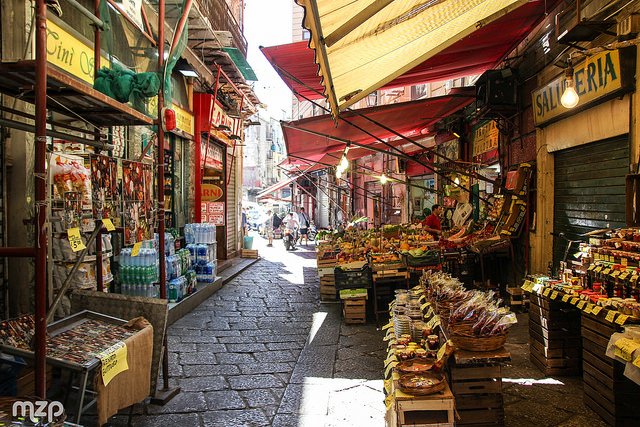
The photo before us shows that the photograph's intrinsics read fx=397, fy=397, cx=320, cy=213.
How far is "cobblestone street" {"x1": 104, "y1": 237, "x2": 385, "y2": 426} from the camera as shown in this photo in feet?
12.8

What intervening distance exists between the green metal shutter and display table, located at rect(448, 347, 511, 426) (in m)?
3.32

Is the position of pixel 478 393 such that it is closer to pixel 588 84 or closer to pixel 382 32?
pixel 382 32

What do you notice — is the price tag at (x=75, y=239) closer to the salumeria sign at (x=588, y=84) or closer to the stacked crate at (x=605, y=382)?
the stacked crate at (x=605, y=382)

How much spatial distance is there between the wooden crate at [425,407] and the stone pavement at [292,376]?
0.98 metres

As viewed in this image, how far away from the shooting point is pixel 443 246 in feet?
27.4

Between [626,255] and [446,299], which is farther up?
[626,255]

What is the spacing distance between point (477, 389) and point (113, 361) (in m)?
3.01

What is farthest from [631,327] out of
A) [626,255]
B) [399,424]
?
[399,424]

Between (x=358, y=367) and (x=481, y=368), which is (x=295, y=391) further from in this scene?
(x=481, y=368)

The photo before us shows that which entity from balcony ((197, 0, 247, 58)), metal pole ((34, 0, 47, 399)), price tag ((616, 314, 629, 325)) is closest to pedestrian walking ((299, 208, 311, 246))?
balcony ((197, 0, 247, 58))

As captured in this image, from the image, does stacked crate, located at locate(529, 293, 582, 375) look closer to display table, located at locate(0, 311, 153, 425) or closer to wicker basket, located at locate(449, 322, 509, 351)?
wicker basket, located at locate(449, 322, 509, 351)

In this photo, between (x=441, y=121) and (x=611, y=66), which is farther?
(x=441, y=121)

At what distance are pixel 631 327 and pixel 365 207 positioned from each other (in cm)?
1992

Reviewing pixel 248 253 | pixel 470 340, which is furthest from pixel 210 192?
pixel 470 340
